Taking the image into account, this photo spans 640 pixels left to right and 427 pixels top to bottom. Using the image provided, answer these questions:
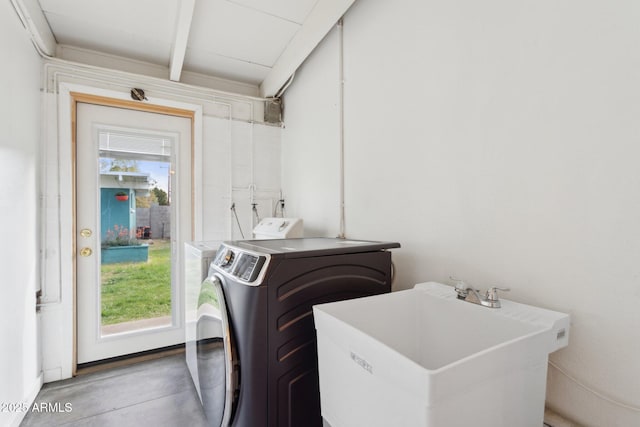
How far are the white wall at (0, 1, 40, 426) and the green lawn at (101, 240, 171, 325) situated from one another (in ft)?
1.61

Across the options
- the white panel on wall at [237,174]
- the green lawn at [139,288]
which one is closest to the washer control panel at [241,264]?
the white panel on wall at [237,174]

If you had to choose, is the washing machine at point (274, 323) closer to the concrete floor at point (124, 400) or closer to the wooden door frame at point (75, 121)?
the concrete floor at point (124, 400)

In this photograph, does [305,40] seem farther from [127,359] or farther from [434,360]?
[127,359]

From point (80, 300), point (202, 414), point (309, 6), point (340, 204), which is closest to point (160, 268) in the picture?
point (80, 300)

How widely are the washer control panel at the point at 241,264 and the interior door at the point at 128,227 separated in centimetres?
153

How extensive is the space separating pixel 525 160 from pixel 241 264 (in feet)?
3.64

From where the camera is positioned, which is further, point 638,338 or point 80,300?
point 80,300

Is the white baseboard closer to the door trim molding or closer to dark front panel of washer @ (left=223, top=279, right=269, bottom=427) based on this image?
the door trim molding

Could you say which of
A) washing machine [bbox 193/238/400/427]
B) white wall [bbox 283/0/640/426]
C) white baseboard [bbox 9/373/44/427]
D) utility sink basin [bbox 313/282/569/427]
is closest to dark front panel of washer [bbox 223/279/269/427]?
washing machine [bbox 193/238/400/427]

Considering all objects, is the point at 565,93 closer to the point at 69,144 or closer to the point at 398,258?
the point at 398,258

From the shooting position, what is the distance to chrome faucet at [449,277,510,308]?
35.8 inches

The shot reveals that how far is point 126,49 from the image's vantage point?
235 cm

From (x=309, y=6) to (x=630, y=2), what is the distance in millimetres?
1669

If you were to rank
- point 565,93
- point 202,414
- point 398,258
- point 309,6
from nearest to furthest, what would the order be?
point 565,93, point 398,258, point 202,414, point 309,6
